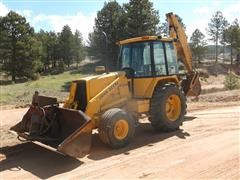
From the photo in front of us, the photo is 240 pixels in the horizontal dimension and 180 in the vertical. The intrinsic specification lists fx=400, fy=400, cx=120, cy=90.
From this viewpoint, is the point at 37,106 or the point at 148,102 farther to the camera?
the point at 148,102

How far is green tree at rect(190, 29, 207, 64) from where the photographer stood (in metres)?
56.9

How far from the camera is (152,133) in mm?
10562

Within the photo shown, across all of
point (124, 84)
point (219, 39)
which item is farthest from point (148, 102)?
point (219, 39)

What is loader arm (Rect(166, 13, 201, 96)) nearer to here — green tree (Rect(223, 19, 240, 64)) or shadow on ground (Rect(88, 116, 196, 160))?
shadow on ground (Rect(88, 116, 196, 160))

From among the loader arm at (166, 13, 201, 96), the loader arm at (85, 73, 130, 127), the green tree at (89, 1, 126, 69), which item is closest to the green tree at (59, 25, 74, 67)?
the green tree at (89, 1, 126, 69)

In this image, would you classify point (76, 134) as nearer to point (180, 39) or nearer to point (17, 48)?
point (180, 39)

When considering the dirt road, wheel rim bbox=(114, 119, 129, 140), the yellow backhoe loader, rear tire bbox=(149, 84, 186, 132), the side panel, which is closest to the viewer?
the dirt road

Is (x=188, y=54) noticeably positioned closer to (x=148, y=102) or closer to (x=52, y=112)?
(x=148, y=102)

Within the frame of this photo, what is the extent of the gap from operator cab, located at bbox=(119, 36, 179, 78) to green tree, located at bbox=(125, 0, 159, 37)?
1177 inches

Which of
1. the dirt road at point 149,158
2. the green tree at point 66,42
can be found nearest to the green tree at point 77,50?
the green tree at point 66,42

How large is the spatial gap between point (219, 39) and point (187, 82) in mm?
53708

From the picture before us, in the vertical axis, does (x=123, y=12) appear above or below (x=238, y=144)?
above

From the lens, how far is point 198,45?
5762 centimetres

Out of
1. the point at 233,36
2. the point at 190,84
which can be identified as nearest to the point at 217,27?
the point at 233,36
